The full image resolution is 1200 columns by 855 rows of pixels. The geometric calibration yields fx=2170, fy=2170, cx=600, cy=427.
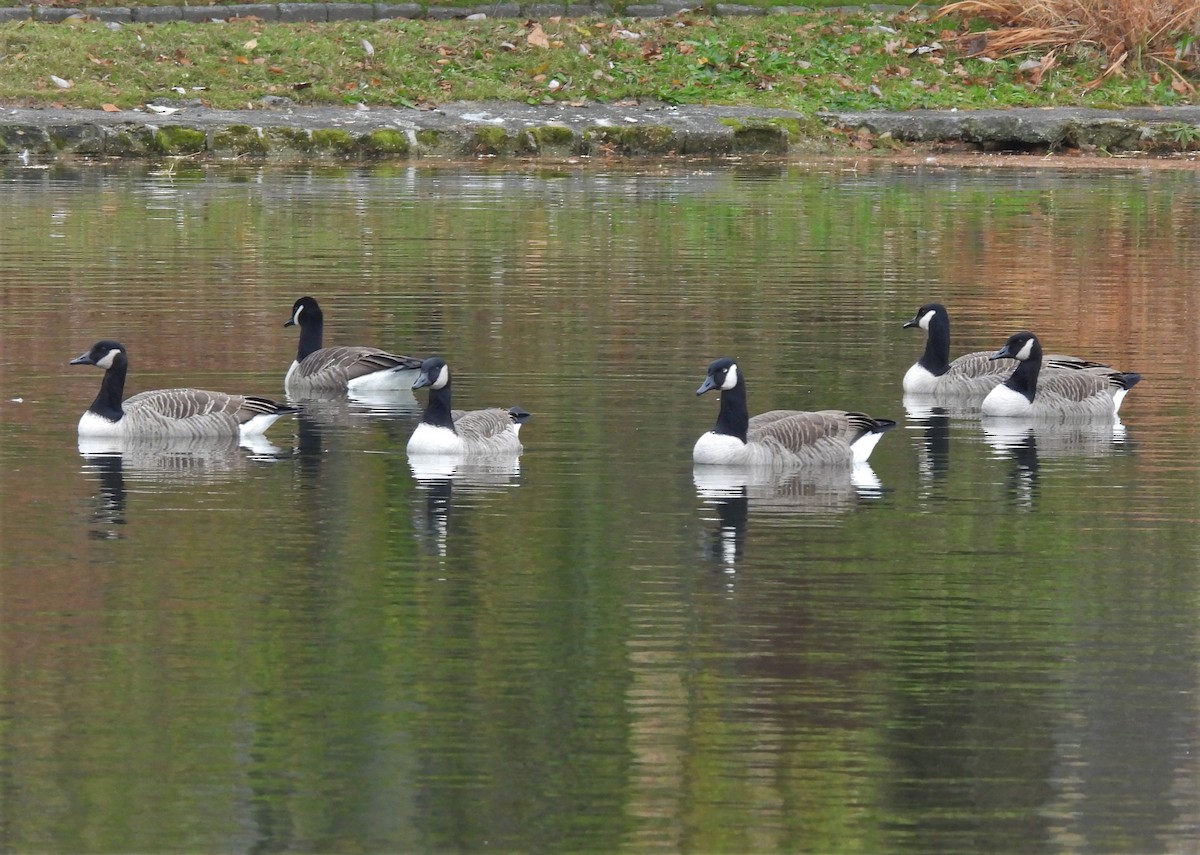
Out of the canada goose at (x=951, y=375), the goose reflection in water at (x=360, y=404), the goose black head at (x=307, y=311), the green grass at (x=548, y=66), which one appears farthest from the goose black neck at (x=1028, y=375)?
the green grass at (x=548, y=66)

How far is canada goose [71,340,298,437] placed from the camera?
14867 millimetres

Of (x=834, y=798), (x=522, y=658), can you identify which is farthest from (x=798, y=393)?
(x=834, y=798)

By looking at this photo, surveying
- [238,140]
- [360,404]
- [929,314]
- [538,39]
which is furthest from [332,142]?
[929,314]

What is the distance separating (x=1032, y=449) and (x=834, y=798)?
7.72m

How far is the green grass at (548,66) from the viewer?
36.1 metres

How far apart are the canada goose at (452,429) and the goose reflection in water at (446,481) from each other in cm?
6

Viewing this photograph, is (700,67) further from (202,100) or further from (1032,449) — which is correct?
(1032,449)

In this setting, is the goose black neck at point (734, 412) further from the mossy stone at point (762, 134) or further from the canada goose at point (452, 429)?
the mossy stone at point (762, 134)

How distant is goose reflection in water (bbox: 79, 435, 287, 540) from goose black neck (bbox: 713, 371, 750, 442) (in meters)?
3.10

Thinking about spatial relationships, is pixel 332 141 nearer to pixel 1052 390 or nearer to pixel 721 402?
pixel 1052 390

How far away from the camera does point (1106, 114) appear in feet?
122

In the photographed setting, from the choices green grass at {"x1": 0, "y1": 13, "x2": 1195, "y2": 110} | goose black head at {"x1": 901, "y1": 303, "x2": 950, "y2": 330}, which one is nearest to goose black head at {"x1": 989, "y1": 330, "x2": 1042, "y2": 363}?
goose black head at {"x1": 901, "y1": 303, "x2": 950, "y2": 330}

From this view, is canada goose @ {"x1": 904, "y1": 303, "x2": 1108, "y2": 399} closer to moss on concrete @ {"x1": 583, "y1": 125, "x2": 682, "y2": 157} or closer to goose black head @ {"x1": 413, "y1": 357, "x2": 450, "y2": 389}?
goose black head @ {"x1": 413, "y1": 357, "x2": 450, "y2": 389}

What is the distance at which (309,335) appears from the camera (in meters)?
18.5
